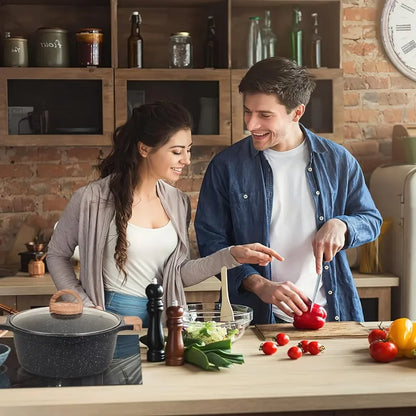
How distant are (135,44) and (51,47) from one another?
47 centimetres

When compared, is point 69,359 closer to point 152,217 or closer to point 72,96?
point 152,217

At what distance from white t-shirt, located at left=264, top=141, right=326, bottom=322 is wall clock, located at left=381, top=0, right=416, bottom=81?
1.97 m

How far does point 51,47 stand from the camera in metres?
4.19

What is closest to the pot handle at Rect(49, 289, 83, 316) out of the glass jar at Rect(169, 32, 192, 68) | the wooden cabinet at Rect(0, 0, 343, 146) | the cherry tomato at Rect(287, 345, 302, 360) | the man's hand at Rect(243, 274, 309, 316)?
the cherry tomato at Rect(287, 345, 302, 360)

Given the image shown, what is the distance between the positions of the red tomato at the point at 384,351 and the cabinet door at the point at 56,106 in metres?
2.41

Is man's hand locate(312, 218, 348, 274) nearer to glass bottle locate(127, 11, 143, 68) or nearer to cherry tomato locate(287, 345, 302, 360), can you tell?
cherry tomato locate(287, 345, 302, 360)

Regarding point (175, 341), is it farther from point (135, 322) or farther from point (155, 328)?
point (135, 322)

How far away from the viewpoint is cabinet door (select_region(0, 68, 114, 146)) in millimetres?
4145

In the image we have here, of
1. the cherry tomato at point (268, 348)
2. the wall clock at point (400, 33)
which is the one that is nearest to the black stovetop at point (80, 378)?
the cherry tomato at point (268, 348)

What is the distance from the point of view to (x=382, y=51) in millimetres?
4605

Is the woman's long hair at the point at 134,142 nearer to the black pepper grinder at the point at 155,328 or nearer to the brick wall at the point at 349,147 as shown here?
the black pepper grinder at the point at 155,328

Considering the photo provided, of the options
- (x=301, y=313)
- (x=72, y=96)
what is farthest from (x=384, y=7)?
(x=301, y=313)

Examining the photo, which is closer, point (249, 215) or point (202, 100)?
point (249, 215)

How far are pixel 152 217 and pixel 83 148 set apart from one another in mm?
1690
